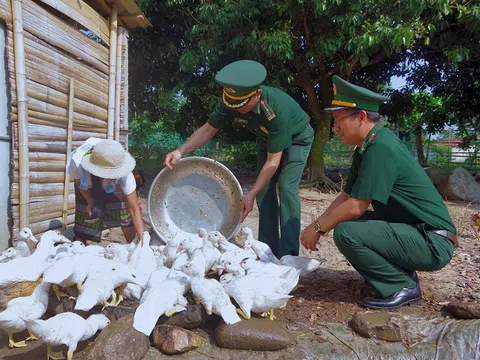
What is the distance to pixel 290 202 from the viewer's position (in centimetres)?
352

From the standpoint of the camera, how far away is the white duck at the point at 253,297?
2523mm

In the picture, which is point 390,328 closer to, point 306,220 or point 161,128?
point 306,220

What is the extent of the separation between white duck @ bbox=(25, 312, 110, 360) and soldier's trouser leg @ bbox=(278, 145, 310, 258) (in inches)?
64.8

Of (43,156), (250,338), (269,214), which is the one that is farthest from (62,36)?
(250,338)

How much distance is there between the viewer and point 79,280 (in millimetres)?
2531

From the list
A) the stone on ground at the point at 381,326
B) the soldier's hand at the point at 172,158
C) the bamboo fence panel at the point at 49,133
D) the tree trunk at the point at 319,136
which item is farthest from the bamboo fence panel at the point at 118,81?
the tree trunk at the point at 319,136

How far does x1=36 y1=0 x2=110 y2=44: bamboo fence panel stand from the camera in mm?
4336

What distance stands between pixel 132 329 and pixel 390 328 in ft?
4.80

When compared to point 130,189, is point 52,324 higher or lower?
lower

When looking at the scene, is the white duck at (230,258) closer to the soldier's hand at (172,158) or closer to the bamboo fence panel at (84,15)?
the soldier's hand at (172,158)

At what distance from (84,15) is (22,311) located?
3466 millimetres

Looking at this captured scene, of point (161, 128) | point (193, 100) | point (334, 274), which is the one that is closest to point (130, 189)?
point (334, 274)

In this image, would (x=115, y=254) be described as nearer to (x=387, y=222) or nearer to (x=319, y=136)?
(x=387, y=222)

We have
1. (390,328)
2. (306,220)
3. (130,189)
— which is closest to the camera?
(390,328)
